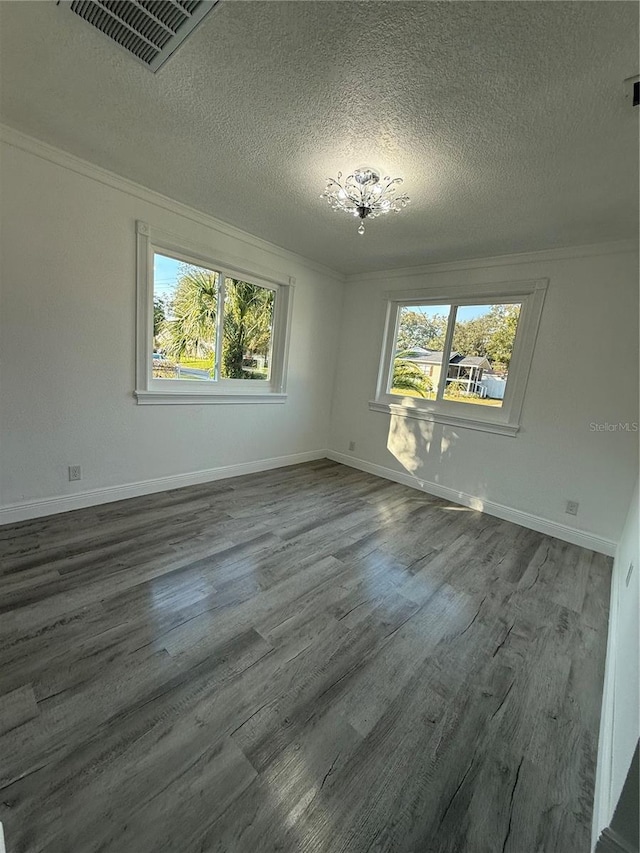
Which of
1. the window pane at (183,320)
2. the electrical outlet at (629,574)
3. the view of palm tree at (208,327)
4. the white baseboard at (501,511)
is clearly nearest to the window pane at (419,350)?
the white baseboard at (501,511)

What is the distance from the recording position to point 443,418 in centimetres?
361

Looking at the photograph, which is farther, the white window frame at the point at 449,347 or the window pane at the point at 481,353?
the window pane at the point at 481,353

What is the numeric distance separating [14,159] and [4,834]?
3.13 metres

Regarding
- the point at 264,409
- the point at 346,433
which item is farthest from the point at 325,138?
the point at 346,433

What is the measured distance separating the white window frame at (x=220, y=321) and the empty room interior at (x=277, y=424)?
29mm

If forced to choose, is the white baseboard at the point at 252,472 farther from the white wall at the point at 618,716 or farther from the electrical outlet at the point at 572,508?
the white wall at the point at 618,716

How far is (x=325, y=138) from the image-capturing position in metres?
1.81

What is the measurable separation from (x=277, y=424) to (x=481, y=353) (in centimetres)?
239

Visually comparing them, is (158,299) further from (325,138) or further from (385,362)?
(385,362)

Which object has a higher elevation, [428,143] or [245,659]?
[428,143]

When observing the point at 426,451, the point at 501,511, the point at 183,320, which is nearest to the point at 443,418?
the point at 426,451

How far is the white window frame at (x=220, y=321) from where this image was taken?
271cm

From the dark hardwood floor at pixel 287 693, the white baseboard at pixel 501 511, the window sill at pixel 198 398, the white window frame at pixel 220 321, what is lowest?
the dark hardwood floor at pixel 287 693

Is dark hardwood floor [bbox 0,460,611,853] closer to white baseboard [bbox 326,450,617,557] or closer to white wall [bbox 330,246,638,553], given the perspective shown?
white baseboard [bbox 326,450,617,557]
